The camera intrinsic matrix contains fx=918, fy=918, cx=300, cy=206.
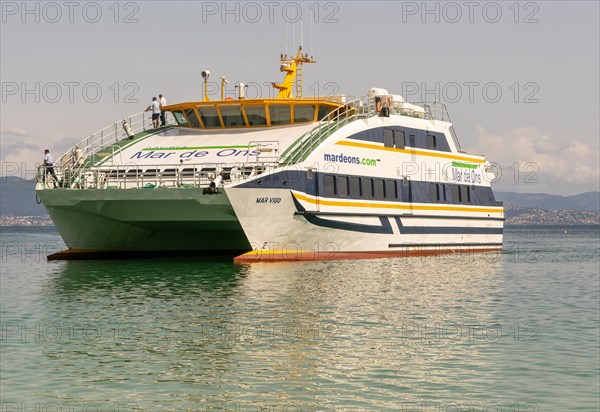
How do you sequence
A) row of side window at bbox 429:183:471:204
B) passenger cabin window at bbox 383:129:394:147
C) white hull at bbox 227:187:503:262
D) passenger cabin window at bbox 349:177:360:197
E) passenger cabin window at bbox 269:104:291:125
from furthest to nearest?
row of side window at bbox 429:183:471:204 < passenger cabin window at bbox 383:129:394:147 < passenger cabin window at bbox 269:104:291:125 < passenger cabin window at bbox 349:177:360:197 < white hull at bbox 227:187:503:262

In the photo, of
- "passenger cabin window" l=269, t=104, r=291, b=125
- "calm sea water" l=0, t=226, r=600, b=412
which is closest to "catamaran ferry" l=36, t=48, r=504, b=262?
"passenger cabin window" l=269, t=104, r=291, b=125

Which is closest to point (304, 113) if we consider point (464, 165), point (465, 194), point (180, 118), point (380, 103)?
point (380, 103)

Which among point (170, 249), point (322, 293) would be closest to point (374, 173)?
point (170, 249)

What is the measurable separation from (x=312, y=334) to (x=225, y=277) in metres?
11.2

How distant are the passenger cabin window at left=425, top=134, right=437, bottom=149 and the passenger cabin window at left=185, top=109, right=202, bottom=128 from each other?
30.9 ft

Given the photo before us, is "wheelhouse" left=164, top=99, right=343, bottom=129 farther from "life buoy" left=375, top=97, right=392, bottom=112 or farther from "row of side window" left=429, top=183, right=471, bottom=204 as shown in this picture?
"row of side window" left=429, top=183, right=471, bottom=204

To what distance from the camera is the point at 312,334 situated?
54.5 ft

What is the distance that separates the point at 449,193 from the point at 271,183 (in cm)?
1202

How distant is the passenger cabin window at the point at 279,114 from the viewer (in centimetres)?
3478

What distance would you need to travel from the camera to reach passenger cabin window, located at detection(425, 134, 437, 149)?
37.9m

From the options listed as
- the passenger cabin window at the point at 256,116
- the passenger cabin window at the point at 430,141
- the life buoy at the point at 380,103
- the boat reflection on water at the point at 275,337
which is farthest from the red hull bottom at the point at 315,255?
the passenger cabin window at the point at 256,116

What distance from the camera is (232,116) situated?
115ft

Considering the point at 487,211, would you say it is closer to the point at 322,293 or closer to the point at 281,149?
the point at 281,149

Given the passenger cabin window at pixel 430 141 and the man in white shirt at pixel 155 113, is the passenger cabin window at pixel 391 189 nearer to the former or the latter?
the passenger cabin window at pixel 430 141
